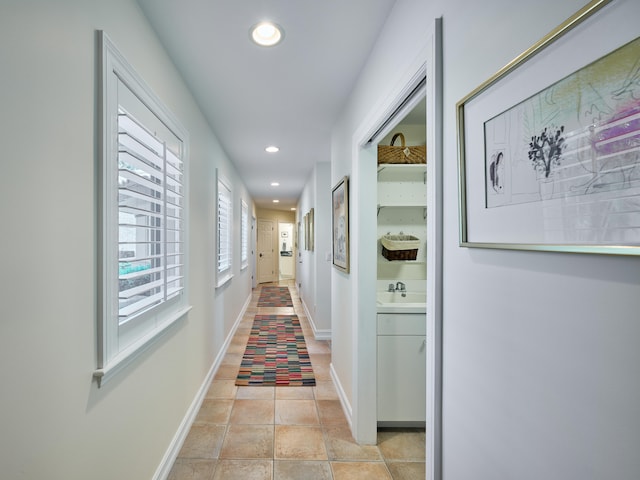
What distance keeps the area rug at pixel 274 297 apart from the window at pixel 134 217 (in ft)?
17.1

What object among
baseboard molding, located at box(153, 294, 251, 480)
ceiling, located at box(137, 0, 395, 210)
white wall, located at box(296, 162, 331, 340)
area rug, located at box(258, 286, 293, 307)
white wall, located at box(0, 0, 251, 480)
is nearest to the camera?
white wall, located at box(0, 0, 251, 480)

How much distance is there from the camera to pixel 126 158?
1.45 meters

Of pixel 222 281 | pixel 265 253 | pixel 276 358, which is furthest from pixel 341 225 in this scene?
pixel 265 253

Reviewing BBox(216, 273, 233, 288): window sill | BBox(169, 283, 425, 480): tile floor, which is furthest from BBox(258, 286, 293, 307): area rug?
BBox(169, 283, 425, 480): tile floor

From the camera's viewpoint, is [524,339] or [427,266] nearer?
[524,339]

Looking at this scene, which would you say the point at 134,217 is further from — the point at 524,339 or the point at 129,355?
the point at 524,339

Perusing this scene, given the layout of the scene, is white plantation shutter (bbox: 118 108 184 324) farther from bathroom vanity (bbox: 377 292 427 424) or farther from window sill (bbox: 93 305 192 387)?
bathroom vanity (bbox: 377 292 427 424)

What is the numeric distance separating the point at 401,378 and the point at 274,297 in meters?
6.16

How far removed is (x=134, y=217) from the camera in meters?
1.59

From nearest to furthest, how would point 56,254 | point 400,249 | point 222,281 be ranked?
point 56,254 → point 400,249 → point 222,281

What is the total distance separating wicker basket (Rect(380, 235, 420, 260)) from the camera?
2.65 m

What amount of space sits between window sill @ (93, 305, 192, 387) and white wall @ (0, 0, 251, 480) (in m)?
0.04

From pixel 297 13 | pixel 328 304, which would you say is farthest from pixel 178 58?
pixel 328 304

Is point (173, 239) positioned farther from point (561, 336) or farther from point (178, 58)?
point (561, 336)
